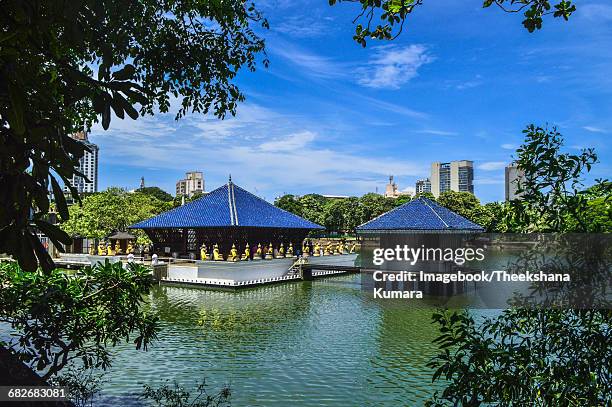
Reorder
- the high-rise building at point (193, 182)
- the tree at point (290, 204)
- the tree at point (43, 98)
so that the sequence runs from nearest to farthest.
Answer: the tree at point (43, 98) < the tree at point (290, 204) < the high-rise building at point (193, 182)

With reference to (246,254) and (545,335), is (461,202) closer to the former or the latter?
(246,254)

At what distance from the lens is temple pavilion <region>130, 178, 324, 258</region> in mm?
21938

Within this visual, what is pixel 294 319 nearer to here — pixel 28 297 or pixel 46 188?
pixel 28 297

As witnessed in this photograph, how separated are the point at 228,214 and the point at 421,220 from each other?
8.64 metres

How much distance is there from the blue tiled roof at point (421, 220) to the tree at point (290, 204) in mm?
32981

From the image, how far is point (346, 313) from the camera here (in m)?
13.5

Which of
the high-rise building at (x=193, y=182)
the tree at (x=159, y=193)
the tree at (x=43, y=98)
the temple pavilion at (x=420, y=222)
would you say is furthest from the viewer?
the high-rise building at (x=193, y=182)

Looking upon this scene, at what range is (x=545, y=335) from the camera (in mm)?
2883

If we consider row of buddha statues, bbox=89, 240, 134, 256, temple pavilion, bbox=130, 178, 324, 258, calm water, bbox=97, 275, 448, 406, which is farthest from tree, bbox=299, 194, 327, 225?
calm water, bbox=97, 275, 448, 406

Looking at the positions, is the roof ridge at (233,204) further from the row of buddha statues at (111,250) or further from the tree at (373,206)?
the tree at (373,206)

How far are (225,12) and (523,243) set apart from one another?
3.78 meters

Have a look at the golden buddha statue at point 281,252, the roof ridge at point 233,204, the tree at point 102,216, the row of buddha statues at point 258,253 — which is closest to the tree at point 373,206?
the tree at point 102,216

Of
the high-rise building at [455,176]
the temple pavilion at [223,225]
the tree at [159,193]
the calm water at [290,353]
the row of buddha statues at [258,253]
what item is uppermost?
the high-rise building at [455,176]

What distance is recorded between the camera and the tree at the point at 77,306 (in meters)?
3.89
